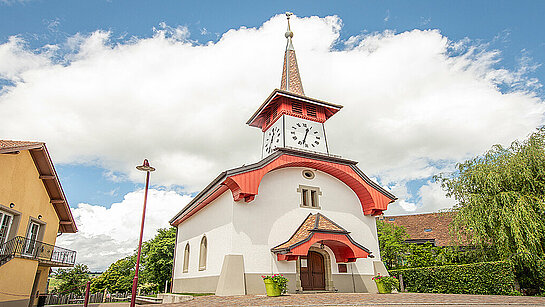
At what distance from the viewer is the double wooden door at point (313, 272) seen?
56.8 ft

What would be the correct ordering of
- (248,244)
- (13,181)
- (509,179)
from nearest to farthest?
(13,181) → (248,244) → (509,179)

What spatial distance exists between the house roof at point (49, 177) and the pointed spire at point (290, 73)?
15.9m

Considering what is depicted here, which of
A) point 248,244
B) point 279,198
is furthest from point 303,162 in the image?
point 248,244

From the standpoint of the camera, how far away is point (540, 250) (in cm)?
1638

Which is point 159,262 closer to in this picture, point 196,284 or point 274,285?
point 196,284

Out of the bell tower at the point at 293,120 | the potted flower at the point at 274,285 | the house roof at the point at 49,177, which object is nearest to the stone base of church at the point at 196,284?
the potted flower at the point at 274,285

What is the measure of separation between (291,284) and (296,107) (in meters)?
11.3

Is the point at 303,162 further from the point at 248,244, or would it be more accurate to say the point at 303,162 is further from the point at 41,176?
the point at 41,176

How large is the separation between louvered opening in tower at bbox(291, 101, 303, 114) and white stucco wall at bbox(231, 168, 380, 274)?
4.93 metres

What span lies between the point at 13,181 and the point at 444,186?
877 inches

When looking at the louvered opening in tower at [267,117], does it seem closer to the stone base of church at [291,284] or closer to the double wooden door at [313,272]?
the double wooden door at [313,272]

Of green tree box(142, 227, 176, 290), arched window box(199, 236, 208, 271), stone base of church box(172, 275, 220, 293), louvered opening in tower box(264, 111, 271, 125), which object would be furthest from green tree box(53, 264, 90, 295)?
louvered opening in tower box(264, 111, 271, 125)

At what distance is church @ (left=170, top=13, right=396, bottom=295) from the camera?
16.0 meters

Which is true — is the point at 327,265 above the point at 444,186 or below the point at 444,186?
below
